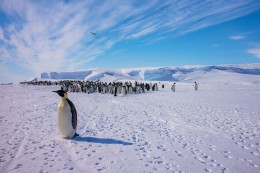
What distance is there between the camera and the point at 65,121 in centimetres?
611

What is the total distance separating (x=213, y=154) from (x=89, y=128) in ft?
14.8

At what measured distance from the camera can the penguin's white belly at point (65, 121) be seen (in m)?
6.08

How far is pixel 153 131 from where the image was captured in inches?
296

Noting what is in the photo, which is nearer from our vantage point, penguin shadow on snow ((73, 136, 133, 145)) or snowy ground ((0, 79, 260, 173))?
snowy ground ((0, 79, 260, 173))

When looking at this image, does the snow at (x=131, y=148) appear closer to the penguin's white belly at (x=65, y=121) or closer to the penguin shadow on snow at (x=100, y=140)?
the penguin shadow on snow at (x=100, y=140)

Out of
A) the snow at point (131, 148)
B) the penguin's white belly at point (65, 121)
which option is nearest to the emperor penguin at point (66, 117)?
the penguin's white belly at point (65, 121)

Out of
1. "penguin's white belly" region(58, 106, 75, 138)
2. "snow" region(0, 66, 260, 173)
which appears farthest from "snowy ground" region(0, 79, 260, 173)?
"penguin's white belly" region(58, 106, 75, 138)

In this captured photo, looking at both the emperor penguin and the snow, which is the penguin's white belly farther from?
the snow

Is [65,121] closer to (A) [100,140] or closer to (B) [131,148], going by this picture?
(A) [100,140]

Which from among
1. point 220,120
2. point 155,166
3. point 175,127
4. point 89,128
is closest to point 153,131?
point 175,127

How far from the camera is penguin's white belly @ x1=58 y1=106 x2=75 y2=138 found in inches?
239

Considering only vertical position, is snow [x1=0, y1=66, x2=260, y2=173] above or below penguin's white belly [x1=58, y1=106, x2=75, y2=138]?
below

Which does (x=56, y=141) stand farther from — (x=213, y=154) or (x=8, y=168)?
(x=213, y=154)

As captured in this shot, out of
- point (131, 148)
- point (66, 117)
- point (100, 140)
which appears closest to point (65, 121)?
point (66, 117)
